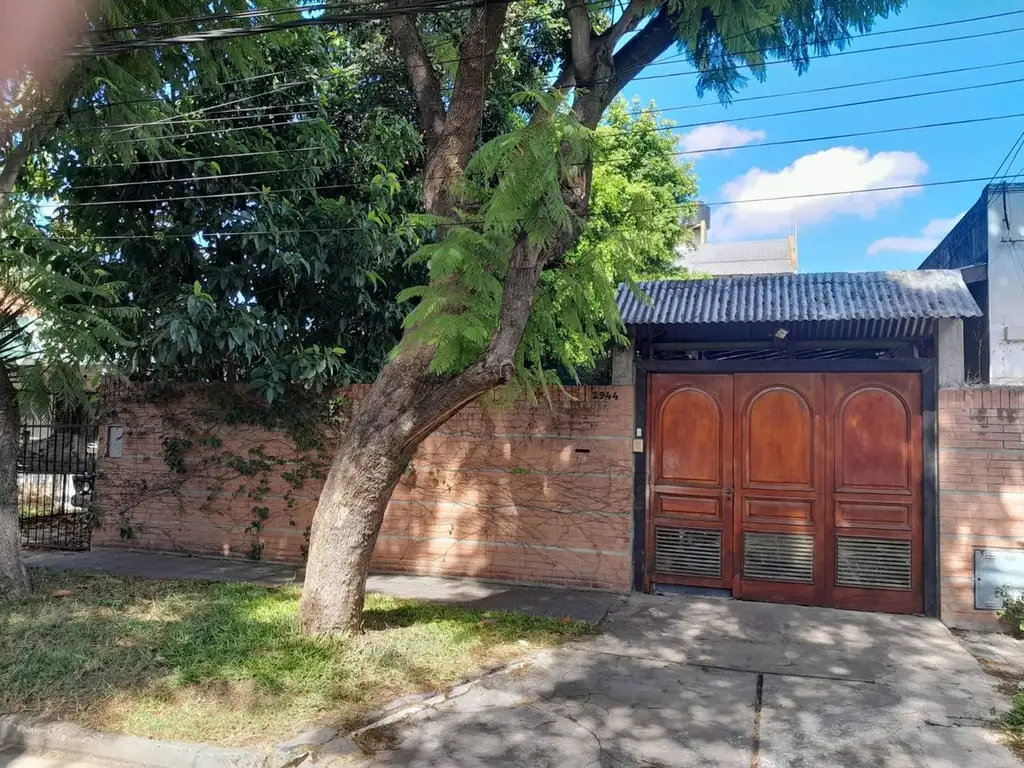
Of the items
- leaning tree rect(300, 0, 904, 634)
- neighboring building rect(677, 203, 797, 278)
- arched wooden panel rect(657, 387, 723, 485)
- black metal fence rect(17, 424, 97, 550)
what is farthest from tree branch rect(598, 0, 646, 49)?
neighboring building rect(677, 203, 797, 278)

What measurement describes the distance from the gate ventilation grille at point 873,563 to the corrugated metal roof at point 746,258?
31639 millimetres

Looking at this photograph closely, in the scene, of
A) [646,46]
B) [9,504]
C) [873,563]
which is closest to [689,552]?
[873,563]

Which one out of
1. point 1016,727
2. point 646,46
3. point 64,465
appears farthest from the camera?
point 64,465

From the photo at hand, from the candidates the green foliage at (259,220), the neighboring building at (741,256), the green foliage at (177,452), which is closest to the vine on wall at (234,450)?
the green foliage at (177,452)

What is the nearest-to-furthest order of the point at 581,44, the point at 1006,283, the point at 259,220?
the point at 581,44 → the point at 1006,283 → the point at 259,220

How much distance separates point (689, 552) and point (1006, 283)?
13.8ft

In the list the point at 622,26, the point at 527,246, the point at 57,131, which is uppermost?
the point at 622,26

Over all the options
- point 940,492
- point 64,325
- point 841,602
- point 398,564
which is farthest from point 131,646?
point 940,492

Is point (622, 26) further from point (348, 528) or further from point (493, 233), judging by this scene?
point (348, 528)

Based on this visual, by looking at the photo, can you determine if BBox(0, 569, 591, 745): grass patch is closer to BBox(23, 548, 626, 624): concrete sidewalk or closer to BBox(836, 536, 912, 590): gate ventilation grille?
BBox(23, 548, 626, 624): concrete sidewalk

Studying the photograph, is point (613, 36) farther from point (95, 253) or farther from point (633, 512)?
point (95, 253)

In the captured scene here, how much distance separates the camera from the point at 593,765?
12.8 feet

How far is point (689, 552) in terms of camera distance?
24.6 feet

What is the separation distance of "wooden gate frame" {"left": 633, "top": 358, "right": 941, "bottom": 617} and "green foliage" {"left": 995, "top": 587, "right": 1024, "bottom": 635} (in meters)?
0.50
